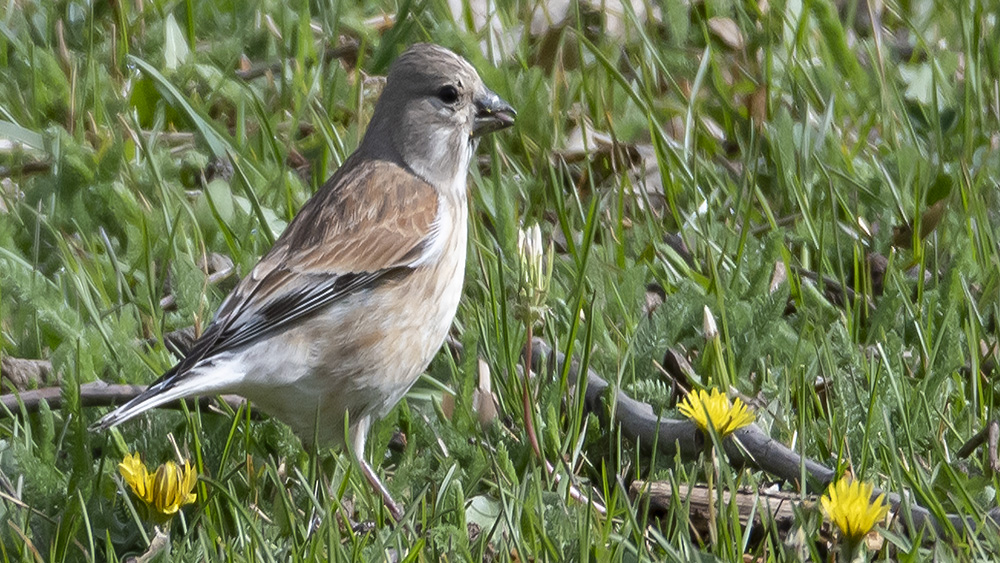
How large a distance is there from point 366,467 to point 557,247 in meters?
1.44

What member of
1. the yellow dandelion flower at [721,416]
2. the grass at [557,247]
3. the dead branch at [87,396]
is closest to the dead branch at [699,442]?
the grass at [557,247]

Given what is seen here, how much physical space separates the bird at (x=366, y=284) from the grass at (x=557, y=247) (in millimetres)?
155

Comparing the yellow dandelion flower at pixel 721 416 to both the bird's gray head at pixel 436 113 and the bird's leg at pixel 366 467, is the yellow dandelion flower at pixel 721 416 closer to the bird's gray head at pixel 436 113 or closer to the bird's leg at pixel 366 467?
the bird's leg at pixel 366 467

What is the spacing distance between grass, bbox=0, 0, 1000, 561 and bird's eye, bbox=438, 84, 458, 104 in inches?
20.0

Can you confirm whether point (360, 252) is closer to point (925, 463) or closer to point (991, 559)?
point (925, 463)

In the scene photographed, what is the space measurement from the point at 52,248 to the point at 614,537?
241cm

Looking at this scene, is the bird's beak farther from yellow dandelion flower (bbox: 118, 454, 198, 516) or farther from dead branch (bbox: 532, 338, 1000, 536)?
yellow dandelion flower (bbox: 118, 454, 198, 516)

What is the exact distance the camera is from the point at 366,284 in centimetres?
384

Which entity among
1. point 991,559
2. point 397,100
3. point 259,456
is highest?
point 397,100

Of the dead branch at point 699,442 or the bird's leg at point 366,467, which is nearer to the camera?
the dead branch at point 699,442

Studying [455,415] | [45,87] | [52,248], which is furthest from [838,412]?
[45,87]

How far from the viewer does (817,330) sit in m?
3.95

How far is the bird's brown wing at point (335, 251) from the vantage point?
3.66 m

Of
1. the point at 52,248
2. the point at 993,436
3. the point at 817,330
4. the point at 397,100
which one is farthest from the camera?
the point at 52,248
